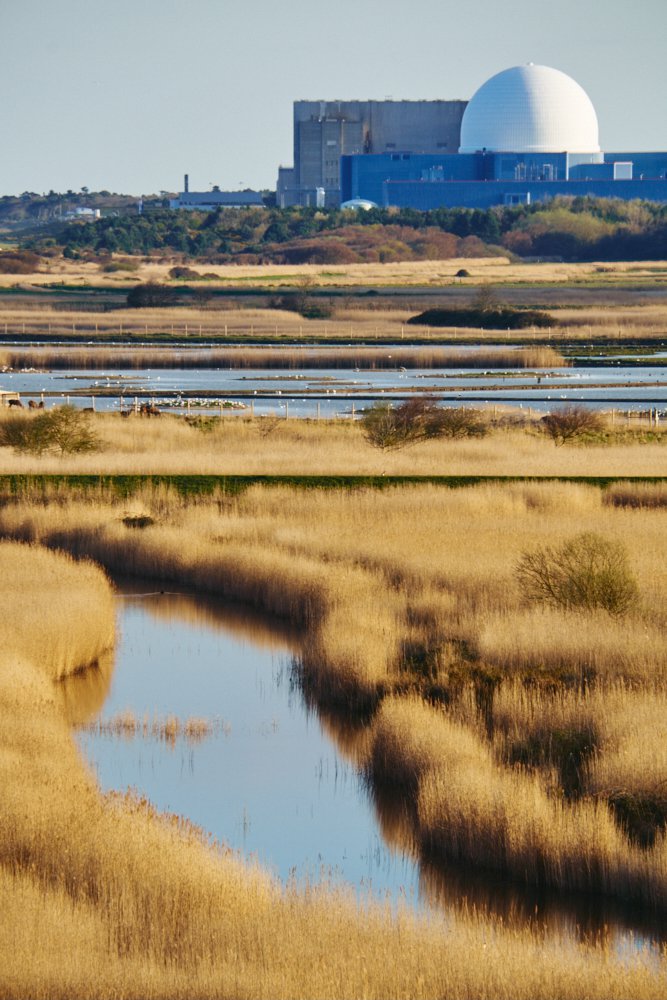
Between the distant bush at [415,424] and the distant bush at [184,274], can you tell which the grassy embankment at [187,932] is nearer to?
the distant bush at [415,424]

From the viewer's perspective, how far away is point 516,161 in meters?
167

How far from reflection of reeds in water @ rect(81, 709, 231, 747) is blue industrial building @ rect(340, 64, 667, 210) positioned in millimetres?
150527

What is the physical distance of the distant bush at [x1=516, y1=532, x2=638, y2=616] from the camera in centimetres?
2075

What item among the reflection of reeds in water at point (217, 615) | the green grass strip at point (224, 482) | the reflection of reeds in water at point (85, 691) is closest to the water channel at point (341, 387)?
the green grass strip at point (224, 482)

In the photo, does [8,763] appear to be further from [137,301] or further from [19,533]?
[137,301]

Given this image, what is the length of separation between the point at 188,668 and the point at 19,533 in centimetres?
856

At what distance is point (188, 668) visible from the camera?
21.4 metres

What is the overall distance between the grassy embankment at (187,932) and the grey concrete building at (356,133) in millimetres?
173358

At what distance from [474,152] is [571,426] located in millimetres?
132497

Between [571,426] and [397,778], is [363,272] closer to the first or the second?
[571,426]

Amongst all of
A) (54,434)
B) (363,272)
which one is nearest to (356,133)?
(363,272)

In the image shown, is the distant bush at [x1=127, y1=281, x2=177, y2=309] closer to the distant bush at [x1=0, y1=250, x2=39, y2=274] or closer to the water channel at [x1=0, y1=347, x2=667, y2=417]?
the distant bush at [x1=0, y1=250, x2=39, y2=274]

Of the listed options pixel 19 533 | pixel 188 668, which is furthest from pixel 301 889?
pixel 19 533

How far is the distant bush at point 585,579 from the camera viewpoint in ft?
68.1
